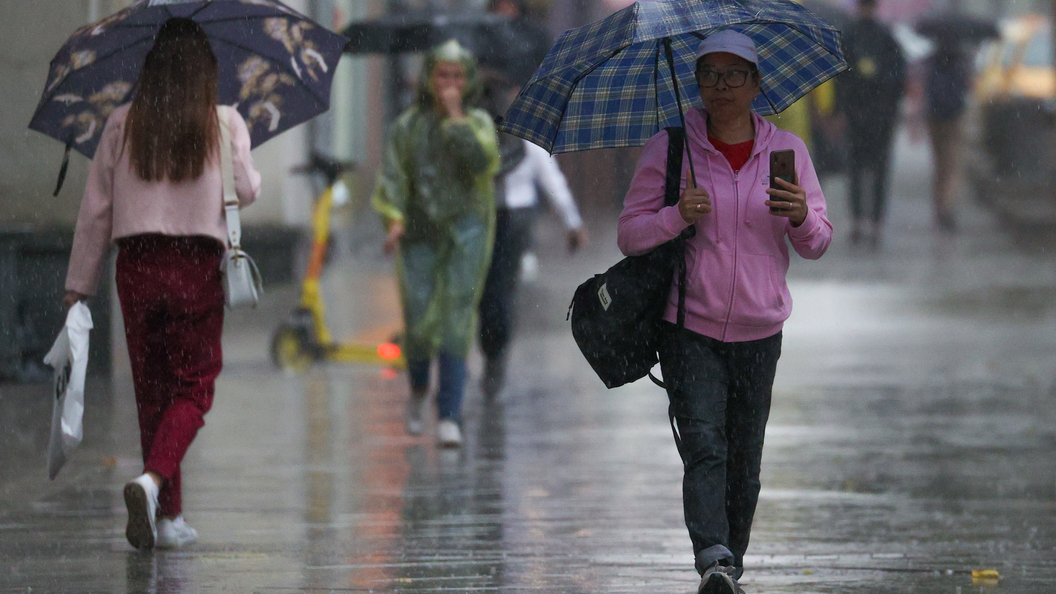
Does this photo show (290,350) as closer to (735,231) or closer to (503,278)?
(503,278)

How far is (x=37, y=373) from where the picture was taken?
960 centimetres

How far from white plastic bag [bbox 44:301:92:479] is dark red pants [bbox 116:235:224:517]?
0.17m

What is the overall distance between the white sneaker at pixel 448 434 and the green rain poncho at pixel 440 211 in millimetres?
360

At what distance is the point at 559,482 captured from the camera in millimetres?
7152

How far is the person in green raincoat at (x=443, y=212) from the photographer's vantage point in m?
8.02

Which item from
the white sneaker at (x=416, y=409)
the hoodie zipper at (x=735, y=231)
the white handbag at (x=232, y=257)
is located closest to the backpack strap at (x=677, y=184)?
the hoodie zipper at (x=735, y=231)

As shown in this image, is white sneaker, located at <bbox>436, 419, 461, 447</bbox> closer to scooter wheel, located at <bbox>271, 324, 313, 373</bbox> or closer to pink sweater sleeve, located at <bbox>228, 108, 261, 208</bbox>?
pink sweater sleeve, located at <bbox>228, 108, 261, 208</bbox>

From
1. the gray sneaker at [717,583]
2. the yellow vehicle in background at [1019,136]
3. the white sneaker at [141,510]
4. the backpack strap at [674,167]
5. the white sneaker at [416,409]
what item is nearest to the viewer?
the gray sneaker at [717,583]

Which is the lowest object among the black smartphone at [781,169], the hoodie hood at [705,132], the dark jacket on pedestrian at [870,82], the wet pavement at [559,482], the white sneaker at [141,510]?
the wet pavement at [559,482]

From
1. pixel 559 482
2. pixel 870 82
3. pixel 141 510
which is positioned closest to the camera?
pixel 141 510

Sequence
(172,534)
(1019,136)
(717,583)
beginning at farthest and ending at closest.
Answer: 1. (1019,136)
2. (172,534)
3. (717,583)

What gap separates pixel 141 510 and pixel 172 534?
0.38 meters

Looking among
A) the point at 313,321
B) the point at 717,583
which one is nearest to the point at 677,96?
the point at 717,583

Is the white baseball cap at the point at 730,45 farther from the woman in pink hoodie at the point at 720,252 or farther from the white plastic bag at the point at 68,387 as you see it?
the white plastic bag at the point at 68,387
